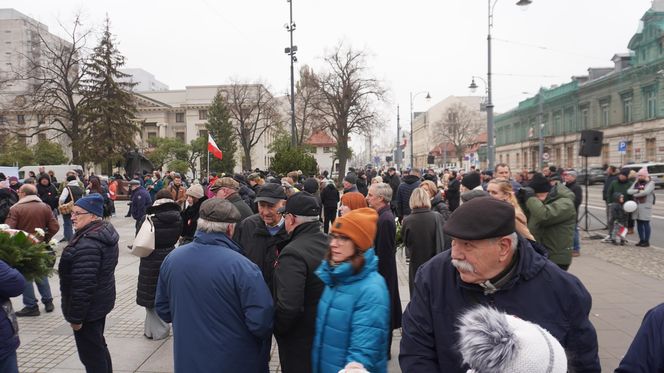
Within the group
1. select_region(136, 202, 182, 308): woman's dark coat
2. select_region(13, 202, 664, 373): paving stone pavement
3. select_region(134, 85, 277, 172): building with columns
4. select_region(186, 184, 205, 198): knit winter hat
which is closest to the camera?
select_region(13, 202, 664, 373): paving stone pavement

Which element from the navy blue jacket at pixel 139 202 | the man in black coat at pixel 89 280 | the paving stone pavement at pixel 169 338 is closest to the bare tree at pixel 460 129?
the paving stone pavement at pixel 169 338

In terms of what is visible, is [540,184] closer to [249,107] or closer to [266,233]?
[266,233]

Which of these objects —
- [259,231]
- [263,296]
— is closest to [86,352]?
[259,231]

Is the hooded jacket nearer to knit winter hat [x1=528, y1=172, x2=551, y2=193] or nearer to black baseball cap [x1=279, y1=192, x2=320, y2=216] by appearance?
knit winter hat [x1=528, y1=172, x2=551, y2=193]

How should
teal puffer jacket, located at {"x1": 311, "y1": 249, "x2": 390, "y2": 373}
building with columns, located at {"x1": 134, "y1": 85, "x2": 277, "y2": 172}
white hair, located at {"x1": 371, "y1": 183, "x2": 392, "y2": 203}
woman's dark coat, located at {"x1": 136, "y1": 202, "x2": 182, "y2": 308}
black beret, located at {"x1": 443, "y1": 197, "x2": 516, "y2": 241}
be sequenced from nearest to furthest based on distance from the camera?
black beret, located at {"x1": 443, "y1": 197, "x2": 516, "y2": 241}
teal puffer jacket, located at {"x1": 311, "y1": 249, "x2": 390, "y2": 373}
woman's dark coat, located at {"x1": 136, "y1": 202, "x2": 182, "y2": 308}
white hair, located at {"x1": 371, "y1": 183, "x2": 392, "y2": 203}
building with columns, located at {"x1": 134, "y1": 85, "x2": 277, "y2": 172}

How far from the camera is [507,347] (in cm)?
122

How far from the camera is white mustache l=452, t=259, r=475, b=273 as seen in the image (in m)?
1.87

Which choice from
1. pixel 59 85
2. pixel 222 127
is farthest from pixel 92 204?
pixel 222 127

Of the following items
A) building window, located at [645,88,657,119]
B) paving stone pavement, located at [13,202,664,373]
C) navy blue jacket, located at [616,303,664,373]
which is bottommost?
paving stone pavement, located at [13,202,664,373]

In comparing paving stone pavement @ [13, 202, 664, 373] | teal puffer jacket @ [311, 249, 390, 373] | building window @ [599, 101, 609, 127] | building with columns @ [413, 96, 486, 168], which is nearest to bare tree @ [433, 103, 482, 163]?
building with columns @ [413, 96, 486, 168]

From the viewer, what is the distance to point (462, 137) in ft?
278

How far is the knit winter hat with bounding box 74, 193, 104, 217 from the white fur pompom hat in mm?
3933

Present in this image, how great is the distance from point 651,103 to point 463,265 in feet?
165

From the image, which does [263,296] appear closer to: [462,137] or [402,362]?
[402,362]
